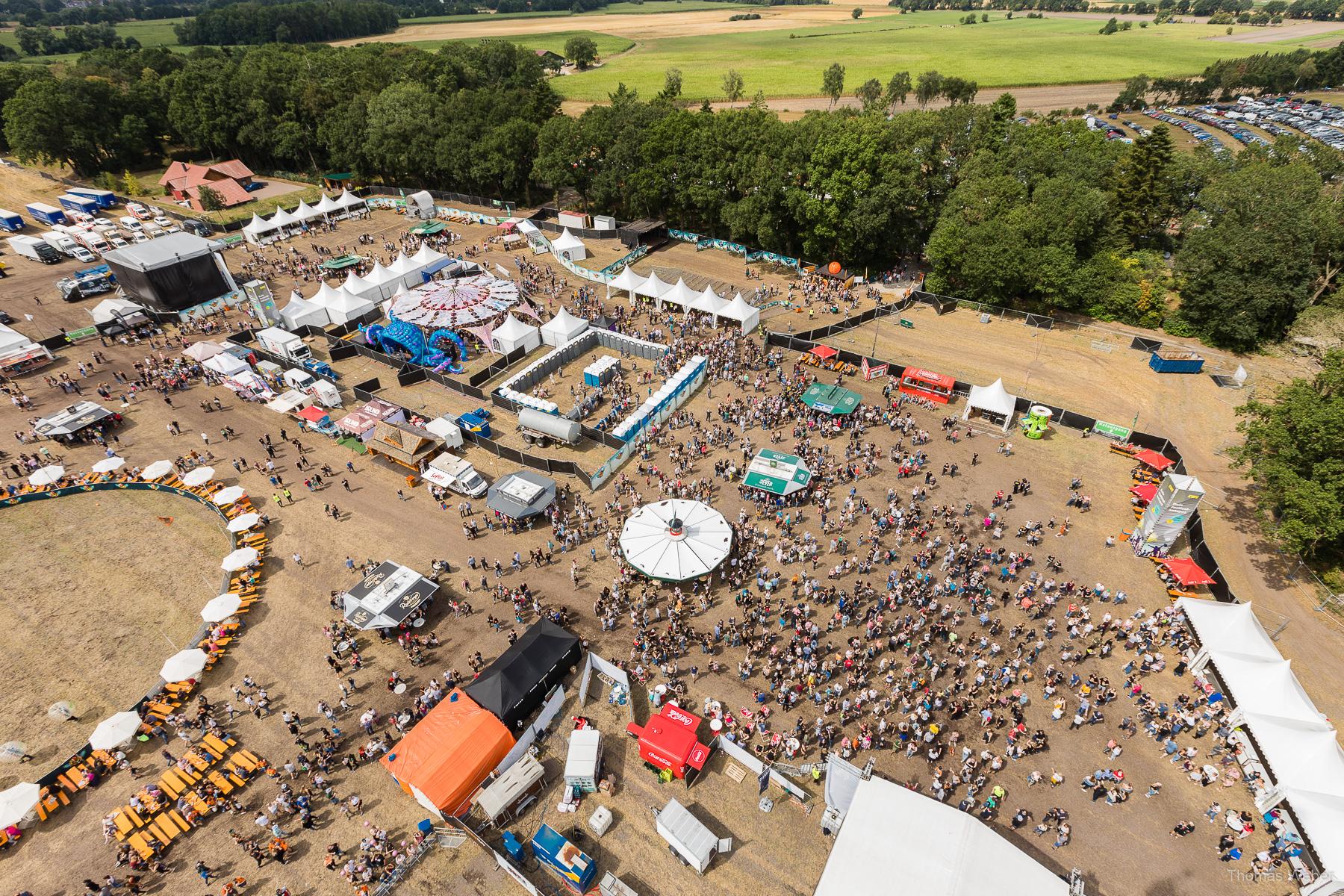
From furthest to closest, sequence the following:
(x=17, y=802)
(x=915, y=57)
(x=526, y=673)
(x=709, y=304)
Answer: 1. (x=915, y=57)
2. (x=709, y=304)
3. (x=526, y=673)
4. (x=17, y=802)

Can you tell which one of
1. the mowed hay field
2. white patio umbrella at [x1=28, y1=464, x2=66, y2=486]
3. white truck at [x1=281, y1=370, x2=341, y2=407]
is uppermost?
white truck at [x1=281, y1=370, x2=341, y2=407]

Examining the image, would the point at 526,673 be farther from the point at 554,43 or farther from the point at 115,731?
the point at 554,43

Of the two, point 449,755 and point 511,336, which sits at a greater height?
point 511,336

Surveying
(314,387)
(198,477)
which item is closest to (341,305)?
(314,387)

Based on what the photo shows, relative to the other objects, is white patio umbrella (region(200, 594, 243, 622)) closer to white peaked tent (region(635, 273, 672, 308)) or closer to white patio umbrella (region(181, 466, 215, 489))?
white patio umbrella (region(181, 466, 215, 489))

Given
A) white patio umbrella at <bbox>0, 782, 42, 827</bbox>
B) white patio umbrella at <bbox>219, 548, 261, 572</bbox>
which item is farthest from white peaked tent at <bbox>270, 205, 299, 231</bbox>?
white patio umbrella at <bbox>0, 782, 42, 827</bbox>

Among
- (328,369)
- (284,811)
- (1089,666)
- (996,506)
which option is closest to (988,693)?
(1089,666)

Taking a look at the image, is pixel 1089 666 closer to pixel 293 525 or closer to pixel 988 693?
pixel 988 693
